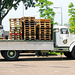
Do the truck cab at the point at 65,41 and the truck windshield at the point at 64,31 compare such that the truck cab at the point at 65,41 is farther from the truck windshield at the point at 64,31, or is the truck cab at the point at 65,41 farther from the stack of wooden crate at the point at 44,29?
the stack of wooden crate at the point at 44,29

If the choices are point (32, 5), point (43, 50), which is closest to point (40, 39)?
point (43, 50)

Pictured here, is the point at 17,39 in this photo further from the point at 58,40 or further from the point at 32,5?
the point at 32,5

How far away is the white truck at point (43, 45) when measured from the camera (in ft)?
Answer: 56.2

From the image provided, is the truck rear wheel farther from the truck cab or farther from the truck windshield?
the truck windshield

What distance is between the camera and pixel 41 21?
1772 cm

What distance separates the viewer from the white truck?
56.2 feet

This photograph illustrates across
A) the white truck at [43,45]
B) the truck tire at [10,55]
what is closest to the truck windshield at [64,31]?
the white truck at [43,45]

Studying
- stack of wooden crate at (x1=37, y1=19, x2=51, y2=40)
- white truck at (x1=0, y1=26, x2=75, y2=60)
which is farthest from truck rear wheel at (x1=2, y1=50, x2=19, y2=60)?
stack of wooden crate at (x1=37, y1=19, x2=51, y2=40)

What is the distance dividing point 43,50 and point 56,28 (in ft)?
6.91

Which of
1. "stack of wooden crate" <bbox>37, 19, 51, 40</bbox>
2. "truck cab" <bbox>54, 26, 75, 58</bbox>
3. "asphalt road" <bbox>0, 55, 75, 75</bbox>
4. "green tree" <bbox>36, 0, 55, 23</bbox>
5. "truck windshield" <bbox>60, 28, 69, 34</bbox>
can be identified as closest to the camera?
"asphalt road" <bbox>0, 55, 75, 75</bbox>

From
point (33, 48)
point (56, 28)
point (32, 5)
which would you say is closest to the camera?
point (33, 48)

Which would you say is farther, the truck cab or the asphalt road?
the truck cab

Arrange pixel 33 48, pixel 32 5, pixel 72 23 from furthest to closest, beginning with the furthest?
pixel 72 23 → pixel 32 5 → pixel 33 48

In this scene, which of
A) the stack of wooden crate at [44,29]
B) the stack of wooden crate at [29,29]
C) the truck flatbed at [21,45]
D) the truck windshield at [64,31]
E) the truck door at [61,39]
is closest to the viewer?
the truck flatbed at [21,45]
